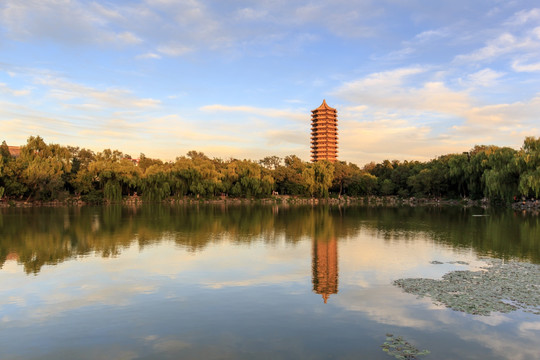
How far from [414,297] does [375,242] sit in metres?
9.31

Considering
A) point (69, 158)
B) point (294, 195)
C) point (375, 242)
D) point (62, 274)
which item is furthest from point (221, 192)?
point (62, 274)

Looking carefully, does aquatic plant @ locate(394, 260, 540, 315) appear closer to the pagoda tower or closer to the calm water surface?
the calm water surface

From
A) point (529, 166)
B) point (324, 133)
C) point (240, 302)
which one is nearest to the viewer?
point (240, 302)

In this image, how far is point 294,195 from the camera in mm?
71812

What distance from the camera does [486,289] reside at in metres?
10.0

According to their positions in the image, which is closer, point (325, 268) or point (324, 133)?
point (325, 268)

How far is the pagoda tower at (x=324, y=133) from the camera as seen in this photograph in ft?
358

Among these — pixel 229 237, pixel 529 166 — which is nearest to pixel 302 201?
pixel 529 166

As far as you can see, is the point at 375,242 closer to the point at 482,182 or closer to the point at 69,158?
the point at 482,182

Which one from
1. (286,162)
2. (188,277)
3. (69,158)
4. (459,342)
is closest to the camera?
(459,342)

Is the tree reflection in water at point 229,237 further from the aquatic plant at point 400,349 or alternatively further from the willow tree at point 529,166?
the willow tree at point 529,166

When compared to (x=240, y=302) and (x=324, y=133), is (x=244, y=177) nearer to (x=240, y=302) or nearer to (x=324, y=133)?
(x=324, y=133)

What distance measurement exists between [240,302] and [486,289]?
6.16m

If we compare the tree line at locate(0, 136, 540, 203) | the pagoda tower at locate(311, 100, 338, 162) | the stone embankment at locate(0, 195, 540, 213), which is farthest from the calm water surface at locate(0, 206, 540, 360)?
the pagoda tower at locate(311, 100, 338, 162)
